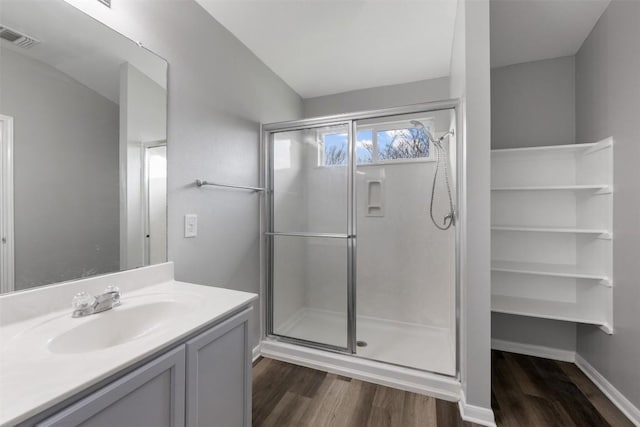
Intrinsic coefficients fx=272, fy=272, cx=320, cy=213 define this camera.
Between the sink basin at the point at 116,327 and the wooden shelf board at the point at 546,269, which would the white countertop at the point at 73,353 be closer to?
the sink basin at the point at 116,327

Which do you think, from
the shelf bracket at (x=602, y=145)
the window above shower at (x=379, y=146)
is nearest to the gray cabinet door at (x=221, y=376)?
the window above shower at (x=379, y=146)

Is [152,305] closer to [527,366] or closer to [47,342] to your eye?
[47,342]

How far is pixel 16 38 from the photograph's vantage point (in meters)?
0.97

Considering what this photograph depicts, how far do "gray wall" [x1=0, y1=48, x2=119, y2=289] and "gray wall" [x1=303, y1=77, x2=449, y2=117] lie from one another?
2247mm

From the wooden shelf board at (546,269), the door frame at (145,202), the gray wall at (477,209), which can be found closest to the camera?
the door frame at (145,202)

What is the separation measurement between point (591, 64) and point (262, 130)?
8.30 feet

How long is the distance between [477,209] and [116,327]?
1.81 m

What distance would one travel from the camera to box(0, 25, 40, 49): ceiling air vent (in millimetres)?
935

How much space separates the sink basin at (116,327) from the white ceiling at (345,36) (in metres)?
1.81

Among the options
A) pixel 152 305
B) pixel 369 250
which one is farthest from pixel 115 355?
pixel 369 250

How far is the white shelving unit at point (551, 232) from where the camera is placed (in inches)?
75.9

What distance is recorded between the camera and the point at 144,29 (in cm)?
140

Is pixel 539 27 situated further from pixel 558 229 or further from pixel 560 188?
pixel 558 229

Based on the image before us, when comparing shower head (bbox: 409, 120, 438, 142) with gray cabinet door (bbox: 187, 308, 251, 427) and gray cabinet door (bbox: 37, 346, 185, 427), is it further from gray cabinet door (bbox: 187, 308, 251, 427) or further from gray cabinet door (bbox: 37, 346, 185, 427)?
gray cabinet door (bbox: 37, 346, 185, 427)
